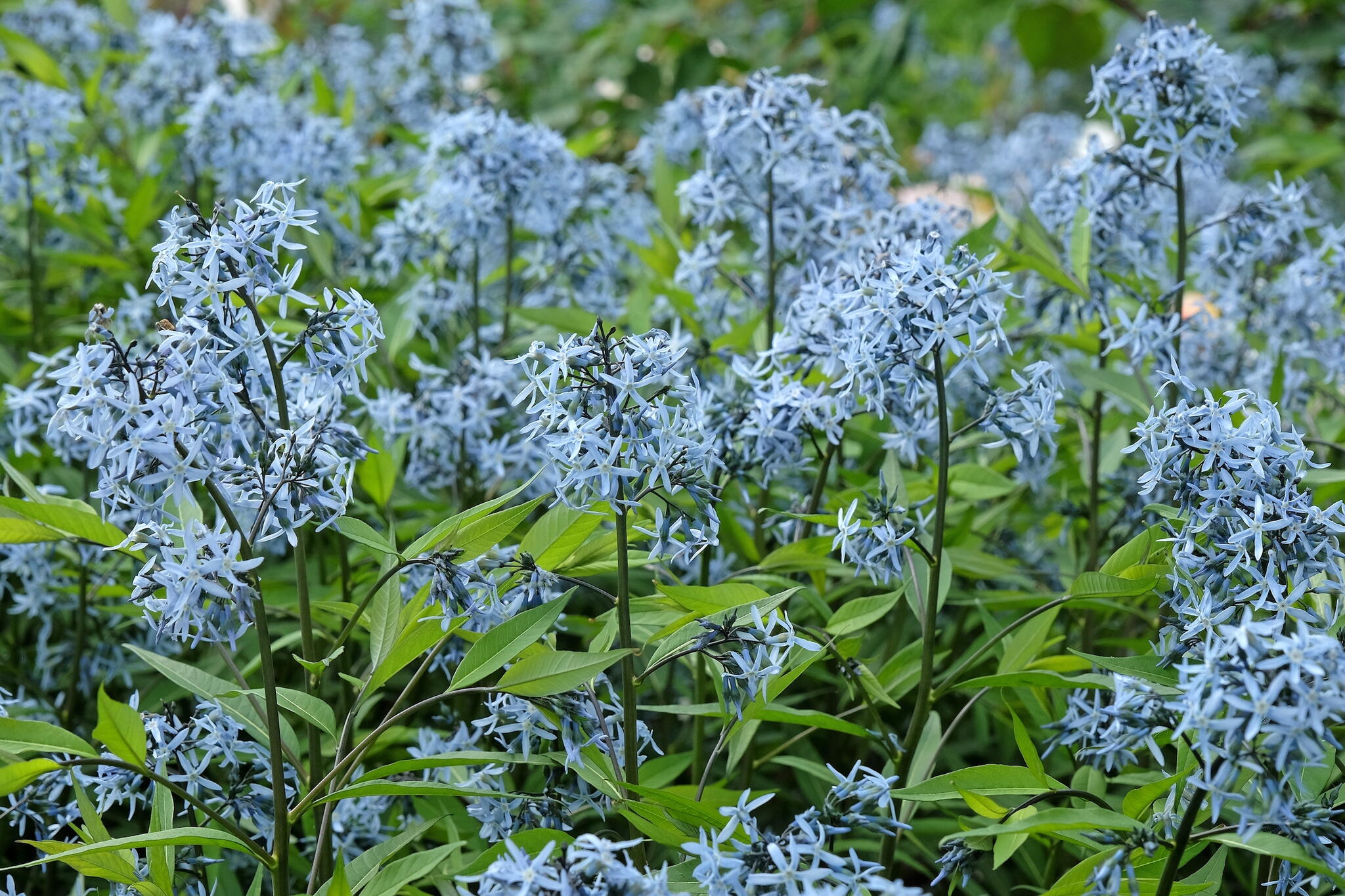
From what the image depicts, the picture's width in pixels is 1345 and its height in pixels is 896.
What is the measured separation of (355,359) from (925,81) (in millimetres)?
10068

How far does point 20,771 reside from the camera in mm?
1737

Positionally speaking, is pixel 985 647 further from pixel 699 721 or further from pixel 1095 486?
pixel 1095 486

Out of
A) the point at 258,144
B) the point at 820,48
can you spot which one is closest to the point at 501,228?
the point at 258,144

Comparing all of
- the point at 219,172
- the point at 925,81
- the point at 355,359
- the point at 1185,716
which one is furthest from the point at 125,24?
the point at 925,81

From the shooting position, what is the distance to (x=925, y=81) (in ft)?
36.4

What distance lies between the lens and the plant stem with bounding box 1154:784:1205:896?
1683mm

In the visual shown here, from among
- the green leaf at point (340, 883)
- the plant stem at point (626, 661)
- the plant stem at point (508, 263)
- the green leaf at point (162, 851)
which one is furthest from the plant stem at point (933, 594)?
the plant stem at point (508, 263)

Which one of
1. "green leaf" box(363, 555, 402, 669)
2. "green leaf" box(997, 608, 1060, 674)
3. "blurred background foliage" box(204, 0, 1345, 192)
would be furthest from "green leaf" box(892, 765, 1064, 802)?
"blurred background foliage" box(204, 0, 1345, 192)

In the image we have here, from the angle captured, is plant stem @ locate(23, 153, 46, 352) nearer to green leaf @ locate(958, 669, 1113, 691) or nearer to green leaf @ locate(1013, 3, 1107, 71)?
green leaf @ locate(958, 669, 1113, 691)

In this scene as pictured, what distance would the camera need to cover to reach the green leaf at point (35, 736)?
1861mm

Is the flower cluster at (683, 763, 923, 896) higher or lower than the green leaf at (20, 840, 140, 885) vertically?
higher

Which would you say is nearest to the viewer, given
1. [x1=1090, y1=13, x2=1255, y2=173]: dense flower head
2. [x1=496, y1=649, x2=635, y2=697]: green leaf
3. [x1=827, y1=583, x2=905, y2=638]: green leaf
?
[x1=496, y1=649, x2=635, y2=697]: green leaf

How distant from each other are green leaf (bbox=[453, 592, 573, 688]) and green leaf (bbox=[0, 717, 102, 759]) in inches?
23.5

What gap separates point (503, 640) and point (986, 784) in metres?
0.81
